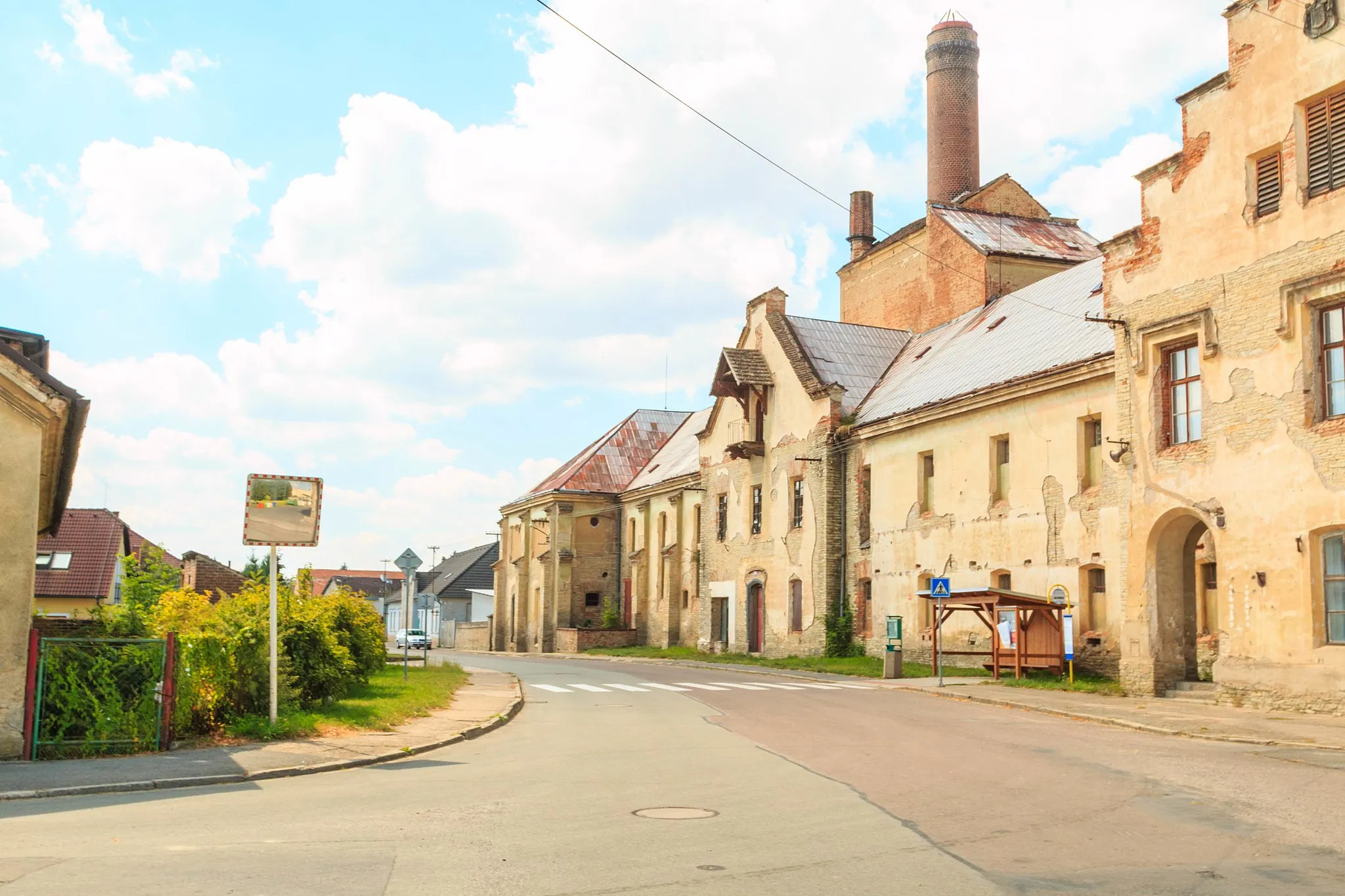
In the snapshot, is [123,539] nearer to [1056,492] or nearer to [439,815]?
[1056,492]

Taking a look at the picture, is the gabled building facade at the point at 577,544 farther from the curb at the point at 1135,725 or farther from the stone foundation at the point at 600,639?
the curb at the point at 1135,725

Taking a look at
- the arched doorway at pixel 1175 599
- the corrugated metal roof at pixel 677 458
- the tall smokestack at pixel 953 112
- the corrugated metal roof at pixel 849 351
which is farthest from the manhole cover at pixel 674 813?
the tall smokestack at pixel 953 112

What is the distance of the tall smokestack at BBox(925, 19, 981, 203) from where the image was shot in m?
51.9

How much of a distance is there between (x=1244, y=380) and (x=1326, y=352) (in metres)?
1.49

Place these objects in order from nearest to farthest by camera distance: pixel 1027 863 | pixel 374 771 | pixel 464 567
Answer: pixel 1027 863 → pixel 374 771 → pixel 464 567

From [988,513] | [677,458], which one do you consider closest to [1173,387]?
[988,513]

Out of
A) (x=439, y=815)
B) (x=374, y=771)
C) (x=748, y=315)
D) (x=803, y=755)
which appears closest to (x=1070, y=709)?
(x=803, y=755)

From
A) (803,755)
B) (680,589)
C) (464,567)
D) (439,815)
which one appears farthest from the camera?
(464,567)

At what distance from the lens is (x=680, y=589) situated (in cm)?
5262

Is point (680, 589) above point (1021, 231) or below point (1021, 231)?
below

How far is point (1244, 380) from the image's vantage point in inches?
838

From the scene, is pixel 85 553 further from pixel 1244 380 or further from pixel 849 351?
pixel 1244 380

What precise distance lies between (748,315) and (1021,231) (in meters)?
10.8

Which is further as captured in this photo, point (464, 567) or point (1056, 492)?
point (464, 567)
